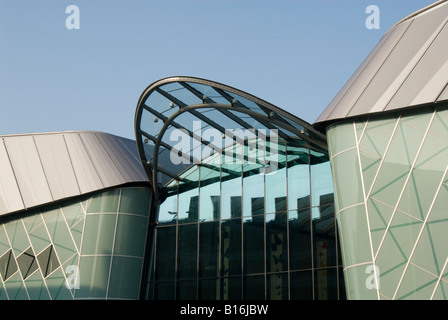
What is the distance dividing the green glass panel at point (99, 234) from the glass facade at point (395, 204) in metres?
10.6

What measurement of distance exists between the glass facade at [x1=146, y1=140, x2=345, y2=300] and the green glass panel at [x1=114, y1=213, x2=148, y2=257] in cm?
60

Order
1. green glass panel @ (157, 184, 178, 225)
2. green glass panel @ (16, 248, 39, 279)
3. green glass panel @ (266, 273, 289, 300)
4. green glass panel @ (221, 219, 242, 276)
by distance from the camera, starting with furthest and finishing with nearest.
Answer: green glass panel @ (157, 184, 178, 225) < green glass panel @ (16, 248, 39, 279) < green glass panel @ (221, 219, 242, 276) < green glass panel @ (266, 273, 289, 300)

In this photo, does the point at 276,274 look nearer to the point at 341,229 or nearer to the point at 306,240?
the point at 306,240

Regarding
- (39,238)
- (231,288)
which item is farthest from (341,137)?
(39,238)

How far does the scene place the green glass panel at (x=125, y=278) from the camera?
2539 cm

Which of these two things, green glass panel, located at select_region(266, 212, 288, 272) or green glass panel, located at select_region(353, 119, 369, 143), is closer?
green glass panel, located at select_region(353, 119, 369, 143)

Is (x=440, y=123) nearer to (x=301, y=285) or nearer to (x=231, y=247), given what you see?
(x=301, y=285)

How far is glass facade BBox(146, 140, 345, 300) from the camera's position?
73.3ft

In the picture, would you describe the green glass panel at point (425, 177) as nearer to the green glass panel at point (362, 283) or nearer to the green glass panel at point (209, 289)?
the green glass panel at point (362, 283)

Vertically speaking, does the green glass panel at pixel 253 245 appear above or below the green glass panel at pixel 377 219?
above

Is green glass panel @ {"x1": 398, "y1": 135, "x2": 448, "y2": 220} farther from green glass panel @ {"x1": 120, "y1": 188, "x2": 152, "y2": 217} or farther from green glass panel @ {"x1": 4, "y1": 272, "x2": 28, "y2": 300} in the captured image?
green glass panel @ {"x1": 4, "y1": 272, "x2": 28, "y2": 300}

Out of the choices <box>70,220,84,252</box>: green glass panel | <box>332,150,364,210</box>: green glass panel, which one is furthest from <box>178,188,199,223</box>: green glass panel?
<box>332,150,364,210</box>: green glass panel

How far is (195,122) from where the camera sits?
955 inches

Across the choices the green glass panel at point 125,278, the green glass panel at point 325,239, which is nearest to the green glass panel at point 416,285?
the green glass panel at point 325,239
